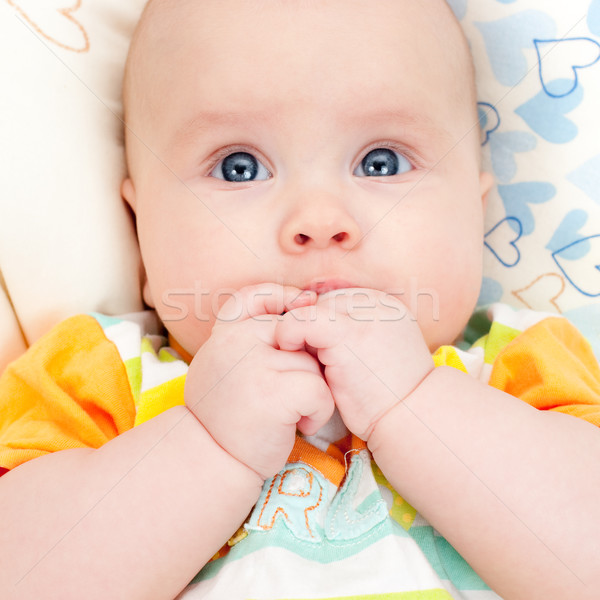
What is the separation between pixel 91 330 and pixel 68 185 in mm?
285

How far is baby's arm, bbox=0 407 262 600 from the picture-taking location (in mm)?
803

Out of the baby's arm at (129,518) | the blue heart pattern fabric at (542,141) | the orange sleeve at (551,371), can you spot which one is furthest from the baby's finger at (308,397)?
the blue heart pattern fabric at (542,141)

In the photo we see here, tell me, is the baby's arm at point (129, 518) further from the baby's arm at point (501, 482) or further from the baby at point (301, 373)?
the baby's arm at point (501, 482)

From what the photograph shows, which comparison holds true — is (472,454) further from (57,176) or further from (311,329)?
(57,176)

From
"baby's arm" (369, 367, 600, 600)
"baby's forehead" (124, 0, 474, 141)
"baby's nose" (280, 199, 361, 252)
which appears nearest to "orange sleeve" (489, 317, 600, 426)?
"baby's arm" (369, 367, 600, 600)

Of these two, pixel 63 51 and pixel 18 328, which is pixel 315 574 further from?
pixel 63 51

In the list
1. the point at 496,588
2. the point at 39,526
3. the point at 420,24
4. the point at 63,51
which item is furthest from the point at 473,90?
the point at 39,526

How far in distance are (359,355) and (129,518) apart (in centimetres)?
35

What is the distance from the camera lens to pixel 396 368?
863mm

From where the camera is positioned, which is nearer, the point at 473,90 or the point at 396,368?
the point at 396,368

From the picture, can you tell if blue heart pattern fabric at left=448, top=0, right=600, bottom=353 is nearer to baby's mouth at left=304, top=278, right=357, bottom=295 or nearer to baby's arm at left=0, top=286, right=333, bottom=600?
baby's mouth at left=304, top=278, right=357, bottom=295

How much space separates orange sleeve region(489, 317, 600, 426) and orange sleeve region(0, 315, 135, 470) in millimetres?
606

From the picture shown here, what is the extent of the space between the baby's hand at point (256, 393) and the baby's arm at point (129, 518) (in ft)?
0.09

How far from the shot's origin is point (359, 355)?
0.85 metres
